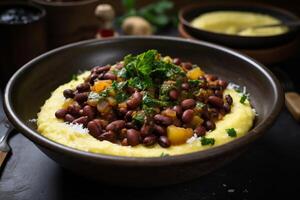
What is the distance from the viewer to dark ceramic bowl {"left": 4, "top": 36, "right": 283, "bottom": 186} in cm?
205

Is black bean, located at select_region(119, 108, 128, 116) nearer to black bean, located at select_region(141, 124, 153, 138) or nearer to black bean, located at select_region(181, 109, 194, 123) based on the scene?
black bean, located at select_region(141, 124, 153, 138)

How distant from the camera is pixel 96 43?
133 inches

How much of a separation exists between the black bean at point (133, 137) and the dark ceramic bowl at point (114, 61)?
23 cm

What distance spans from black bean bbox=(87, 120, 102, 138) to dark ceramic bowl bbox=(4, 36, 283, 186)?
264mm

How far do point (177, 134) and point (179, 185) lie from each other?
0.33m

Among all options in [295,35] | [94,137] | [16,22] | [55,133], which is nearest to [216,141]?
[94,137]

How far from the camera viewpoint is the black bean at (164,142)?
233cm

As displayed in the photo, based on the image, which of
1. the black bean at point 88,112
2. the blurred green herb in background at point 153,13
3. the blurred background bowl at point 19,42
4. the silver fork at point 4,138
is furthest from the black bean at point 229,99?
the blurred green herb in background at point 153,13

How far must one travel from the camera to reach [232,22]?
4.48 metres

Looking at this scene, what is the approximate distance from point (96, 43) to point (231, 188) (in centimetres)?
159

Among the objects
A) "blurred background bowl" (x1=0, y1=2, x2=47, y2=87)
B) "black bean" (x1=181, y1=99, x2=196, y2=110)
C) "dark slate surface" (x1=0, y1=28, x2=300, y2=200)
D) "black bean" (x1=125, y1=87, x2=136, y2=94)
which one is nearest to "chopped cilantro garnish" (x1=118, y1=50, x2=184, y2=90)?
"black bean" (x1=125, y1=87, x2=136, y2=94)

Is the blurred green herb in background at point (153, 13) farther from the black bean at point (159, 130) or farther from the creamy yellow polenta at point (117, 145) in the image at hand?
the black bean at point (159, 130)

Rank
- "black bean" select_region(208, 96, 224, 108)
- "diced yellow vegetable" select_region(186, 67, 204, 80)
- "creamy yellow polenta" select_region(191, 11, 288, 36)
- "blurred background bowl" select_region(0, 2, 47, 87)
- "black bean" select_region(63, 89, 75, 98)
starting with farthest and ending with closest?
"creamy yellow polenta" select_region(191, 11, 288, 36)
"blurred background bowl" select_region(0, 2, 47, 87)
"diced yellow vegetable" select_region(186, 67, 204, 80)
"black bean" select_region(63, 89, 75, 98)
"black bean" select_region(208, 96, 224, 108)

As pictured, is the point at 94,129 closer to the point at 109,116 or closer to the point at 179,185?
the point at 109,116
